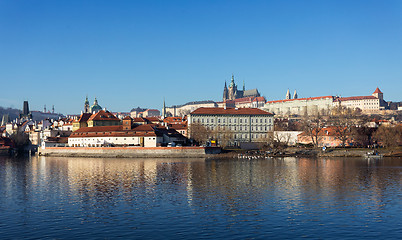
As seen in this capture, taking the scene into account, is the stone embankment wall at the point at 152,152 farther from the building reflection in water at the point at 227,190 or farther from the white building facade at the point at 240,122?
the building reflection in water at the point at 227,190

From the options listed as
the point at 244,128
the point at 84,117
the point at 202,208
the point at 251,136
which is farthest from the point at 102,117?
the point at 202,208

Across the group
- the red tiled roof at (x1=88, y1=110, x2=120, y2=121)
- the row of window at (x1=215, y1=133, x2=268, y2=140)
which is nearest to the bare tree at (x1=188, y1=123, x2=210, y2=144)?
the row of window at (x1=215, y1=133, x2=268, y2=140)

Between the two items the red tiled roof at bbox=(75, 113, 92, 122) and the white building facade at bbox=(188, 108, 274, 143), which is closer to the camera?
the white building facade at bbox=(188, 108, 274, 143)

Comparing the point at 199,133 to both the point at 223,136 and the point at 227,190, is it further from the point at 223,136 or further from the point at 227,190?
the point at 227,190

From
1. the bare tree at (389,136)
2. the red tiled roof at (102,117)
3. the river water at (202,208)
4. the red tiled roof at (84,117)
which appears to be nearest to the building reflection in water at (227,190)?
the river water at (202,208)

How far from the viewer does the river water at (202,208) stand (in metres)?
24.2

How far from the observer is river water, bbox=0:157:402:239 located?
24203mm

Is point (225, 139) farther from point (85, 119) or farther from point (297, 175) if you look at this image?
point (297, 175)

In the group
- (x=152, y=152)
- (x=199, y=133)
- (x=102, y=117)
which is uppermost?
(x=102, y=117)

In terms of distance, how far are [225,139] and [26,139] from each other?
6621 centimetres

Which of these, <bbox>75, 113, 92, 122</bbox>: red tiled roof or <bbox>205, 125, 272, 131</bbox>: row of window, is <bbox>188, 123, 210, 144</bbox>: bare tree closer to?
<bbox>205, 125, 272, 131</bbox>: row of window

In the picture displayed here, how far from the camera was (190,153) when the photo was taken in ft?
291

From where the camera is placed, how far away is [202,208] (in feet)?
99.6

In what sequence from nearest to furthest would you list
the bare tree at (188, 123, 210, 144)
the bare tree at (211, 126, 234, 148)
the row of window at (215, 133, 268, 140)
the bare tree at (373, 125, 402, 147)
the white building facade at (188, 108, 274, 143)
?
the bare tree at (373, 125, 402, 147) → the bare tree at (188, 123, 210, 144) → the bare tree at (211, 126, 234, 148) → the row of window at (215, 133, 268, 140) → the white building facade at (188, 108, 274, 143)
